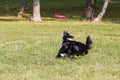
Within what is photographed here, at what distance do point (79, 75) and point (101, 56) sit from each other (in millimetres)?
3051

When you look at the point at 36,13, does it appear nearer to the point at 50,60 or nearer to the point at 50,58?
the point at 50,58

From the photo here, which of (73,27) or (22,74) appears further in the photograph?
(73,27)

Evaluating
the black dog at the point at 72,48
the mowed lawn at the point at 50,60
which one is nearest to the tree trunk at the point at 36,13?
the mowed lawn at the point at 50,60

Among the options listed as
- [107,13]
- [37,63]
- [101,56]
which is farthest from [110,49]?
[107,13]

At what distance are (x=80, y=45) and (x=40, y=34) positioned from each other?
7826mm

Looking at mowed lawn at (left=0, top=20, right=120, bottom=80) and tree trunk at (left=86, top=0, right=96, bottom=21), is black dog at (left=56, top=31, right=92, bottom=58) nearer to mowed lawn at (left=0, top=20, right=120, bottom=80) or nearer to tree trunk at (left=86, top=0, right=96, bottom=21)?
mowed lawn at (left=0, top=20, right=120, bottom=80)

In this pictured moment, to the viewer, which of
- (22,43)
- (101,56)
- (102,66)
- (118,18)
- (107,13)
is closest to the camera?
(102,66)

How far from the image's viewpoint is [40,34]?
754 inches

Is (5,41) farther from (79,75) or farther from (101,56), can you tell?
(79,75)

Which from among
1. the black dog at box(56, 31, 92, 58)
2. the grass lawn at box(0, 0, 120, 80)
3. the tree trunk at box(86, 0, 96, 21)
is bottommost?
the tree trunk at box(86, 0, 96, 21)

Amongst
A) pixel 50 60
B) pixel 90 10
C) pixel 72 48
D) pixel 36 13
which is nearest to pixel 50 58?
pixel 50 60

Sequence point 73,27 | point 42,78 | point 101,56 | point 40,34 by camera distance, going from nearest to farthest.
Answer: point 42,78, point 101,56, point 40,34, point 73,27

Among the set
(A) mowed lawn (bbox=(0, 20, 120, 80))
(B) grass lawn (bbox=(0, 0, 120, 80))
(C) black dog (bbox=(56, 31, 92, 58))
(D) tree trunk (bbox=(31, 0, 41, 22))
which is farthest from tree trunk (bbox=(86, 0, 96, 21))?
(C) black dog (bbox=(56, 31, 92, 58))

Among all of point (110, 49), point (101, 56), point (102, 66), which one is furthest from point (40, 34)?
point (102, 66)
